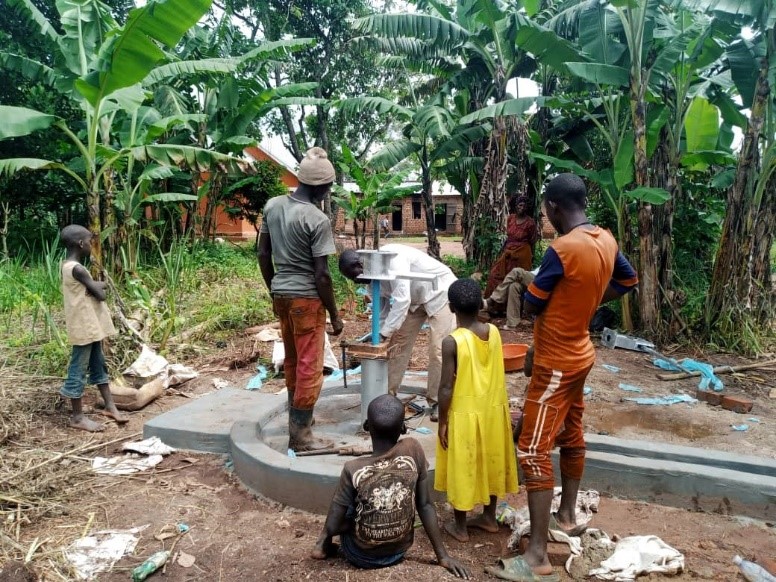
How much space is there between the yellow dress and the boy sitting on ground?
0.87ft

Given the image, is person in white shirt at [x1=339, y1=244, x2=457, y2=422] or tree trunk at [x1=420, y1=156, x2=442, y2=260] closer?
person in white shirt at [x1=339, y1=244, x2=457, y2=422]

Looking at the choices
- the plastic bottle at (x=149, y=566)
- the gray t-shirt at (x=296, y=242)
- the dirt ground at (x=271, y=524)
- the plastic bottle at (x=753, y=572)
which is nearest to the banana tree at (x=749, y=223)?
the dirt ground at (x=271, y=524)

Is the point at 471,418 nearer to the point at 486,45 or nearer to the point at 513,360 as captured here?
the point at 513,360

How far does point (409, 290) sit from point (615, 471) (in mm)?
1787

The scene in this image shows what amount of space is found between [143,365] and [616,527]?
174 inches

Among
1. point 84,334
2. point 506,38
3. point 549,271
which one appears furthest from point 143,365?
point 506,38

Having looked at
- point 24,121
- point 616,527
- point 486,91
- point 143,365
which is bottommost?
point 616,527

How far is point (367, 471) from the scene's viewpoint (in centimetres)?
252

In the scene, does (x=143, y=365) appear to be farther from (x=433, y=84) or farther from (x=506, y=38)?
(x=433, y=84)

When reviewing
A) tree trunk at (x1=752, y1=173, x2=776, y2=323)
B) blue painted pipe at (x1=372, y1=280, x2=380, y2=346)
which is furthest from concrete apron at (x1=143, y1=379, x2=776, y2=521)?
tree trunk at (x1=752, y1=173, x2=776, y2=323)

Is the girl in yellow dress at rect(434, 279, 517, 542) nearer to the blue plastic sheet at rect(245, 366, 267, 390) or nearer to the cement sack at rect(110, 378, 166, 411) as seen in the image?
the blue plastic sheet at rect(245, 366, 267, 390)

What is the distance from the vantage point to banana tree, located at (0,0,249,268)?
206 inches

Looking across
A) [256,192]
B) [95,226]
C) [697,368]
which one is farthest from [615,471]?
[256,192]

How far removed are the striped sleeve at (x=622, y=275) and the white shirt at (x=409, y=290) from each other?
54.9 inches
